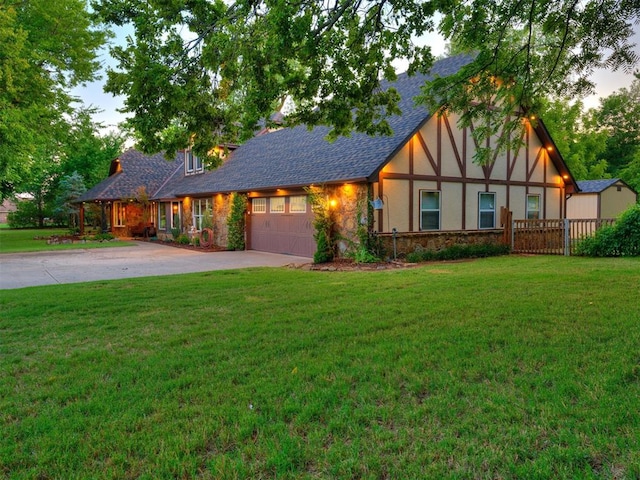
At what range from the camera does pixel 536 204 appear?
17.3m

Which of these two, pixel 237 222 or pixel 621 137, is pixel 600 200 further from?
pixel 237 222

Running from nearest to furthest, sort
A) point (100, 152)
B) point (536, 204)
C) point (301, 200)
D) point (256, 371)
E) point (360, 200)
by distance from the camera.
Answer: point (256, 371) < point (360, 200) < point (301, 200) < point (536, 204) < point (100, 152)

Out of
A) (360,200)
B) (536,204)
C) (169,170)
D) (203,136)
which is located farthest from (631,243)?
(169,170)

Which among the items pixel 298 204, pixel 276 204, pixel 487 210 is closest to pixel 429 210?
pixel 487 210

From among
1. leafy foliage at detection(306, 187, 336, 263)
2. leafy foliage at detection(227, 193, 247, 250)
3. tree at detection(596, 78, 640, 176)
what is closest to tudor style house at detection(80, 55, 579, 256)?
leafy foliage at detection(306, 187, 336, 263)

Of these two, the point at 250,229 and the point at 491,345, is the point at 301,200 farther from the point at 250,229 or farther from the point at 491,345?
the point at 491,345

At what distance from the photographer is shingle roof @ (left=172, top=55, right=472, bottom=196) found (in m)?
13.2

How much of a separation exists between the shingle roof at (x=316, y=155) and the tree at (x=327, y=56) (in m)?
2.89

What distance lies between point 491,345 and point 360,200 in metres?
8.67

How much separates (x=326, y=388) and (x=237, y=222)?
50.3 ft

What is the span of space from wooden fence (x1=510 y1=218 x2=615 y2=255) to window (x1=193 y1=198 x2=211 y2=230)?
13.6 m

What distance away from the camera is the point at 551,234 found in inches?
600

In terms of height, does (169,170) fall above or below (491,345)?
above

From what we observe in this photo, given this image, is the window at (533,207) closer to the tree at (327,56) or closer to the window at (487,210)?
the window at (487,210)
